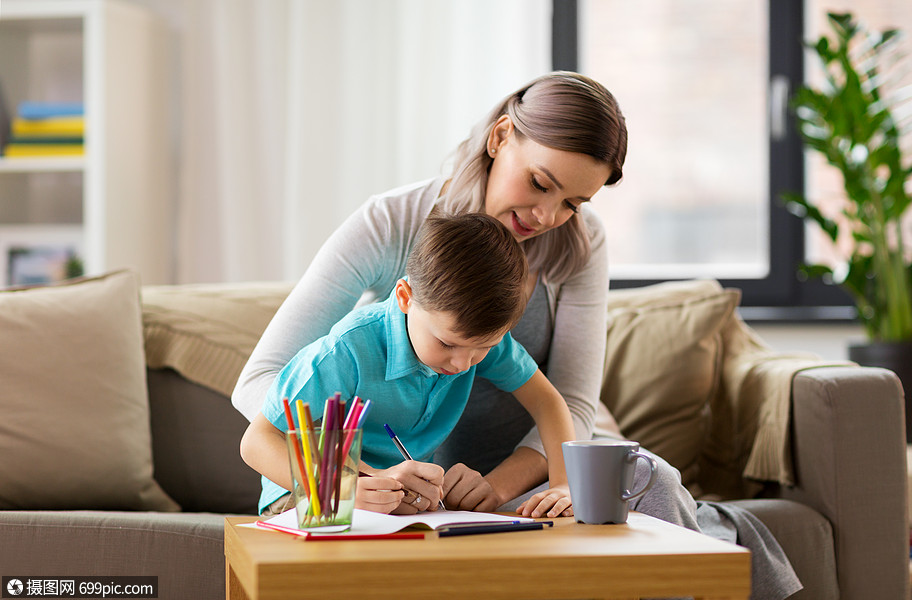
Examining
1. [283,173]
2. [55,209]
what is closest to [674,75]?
[283,173]

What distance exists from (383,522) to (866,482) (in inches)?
38.8

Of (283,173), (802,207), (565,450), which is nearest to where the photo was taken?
(565,450)

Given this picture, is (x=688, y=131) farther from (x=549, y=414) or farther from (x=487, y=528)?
(x=487, y=528)

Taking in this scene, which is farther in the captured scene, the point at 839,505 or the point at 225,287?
the point at 225,287

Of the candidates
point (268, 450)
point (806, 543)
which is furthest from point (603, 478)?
point (806, 543)

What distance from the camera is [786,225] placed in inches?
107

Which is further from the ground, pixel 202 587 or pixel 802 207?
pixel 802 207

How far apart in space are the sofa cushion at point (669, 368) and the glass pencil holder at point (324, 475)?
1057 mm

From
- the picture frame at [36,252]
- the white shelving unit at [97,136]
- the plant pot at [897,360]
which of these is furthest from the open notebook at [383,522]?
the picture frame at [36,252]

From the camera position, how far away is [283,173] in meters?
2.73

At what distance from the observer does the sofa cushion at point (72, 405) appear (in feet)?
5.07

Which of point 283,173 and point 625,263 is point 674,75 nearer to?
point 625,263

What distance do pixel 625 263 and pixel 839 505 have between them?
4.63 ft

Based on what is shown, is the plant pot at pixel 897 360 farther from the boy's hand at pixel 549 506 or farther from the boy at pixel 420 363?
the boy's hand at pixel 549 506
